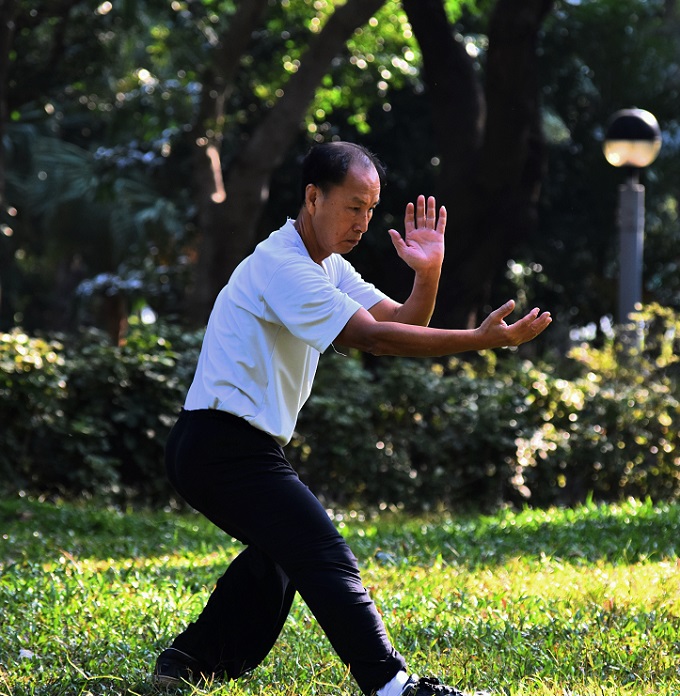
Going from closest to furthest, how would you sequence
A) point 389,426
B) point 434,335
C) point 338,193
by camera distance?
1. point 434,335
2. point 338,193
3. point 389,426

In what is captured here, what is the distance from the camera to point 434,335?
3.55 metres

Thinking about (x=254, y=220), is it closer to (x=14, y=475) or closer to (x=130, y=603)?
(x=14, y=475)

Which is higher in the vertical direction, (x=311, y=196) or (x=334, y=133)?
(x=334, y=133)

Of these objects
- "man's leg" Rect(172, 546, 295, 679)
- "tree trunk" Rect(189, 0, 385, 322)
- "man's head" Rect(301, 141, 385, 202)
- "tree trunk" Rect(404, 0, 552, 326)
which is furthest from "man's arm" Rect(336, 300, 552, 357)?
"tree trunk" Rect(404, 0, 552, 326)

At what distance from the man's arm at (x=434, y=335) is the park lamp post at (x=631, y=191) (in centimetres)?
845

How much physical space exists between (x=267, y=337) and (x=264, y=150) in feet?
28.4

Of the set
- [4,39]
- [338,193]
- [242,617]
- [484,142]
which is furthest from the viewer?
[484,142]

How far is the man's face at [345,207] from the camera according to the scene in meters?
3.82

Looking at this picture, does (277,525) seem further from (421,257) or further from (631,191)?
(631,191)

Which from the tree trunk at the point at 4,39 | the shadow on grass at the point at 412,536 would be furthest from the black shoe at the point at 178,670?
the tree trunk at the point at 4,39

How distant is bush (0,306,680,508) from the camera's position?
9500 mm

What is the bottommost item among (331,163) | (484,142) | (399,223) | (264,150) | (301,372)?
(301,372)

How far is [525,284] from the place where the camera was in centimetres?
2386

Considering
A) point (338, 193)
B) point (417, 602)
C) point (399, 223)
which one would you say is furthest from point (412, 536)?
point (399, 223)
